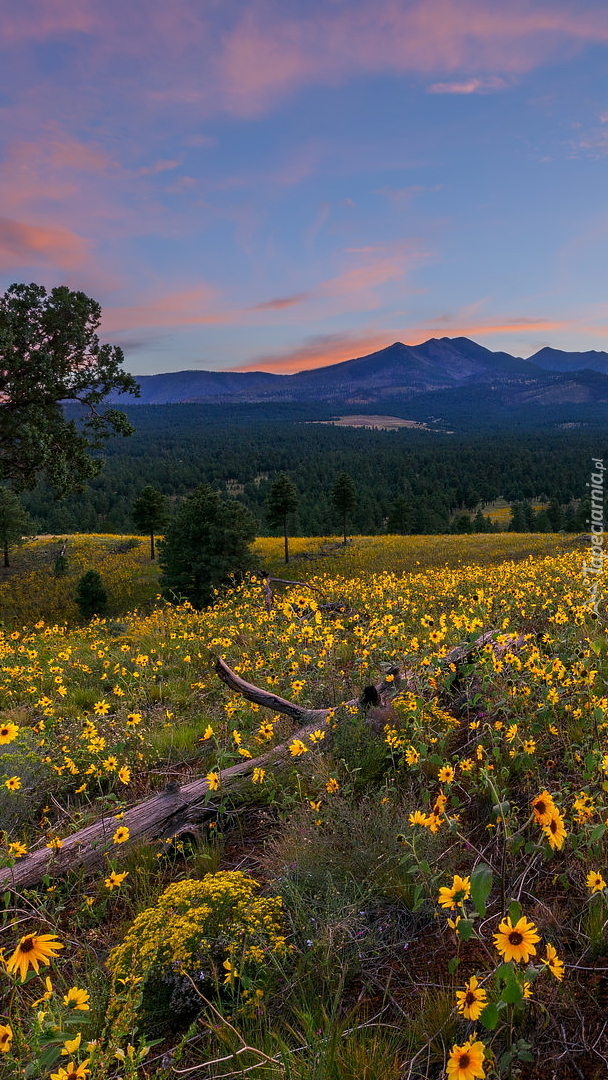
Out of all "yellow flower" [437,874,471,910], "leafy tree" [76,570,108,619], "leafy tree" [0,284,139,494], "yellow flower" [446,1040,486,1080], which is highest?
"leafy tree" [0,284,139,494]

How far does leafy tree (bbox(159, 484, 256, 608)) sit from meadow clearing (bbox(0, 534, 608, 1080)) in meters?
27.8

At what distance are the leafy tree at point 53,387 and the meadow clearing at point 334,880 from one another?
14.1m

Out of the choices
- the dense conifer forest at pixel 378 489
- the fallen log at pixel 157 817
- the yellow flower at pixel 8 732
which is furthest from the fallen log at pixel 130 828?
the dense conifer forest at pixel 378 489

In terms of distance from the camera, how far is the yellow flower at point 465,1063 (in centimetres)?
146

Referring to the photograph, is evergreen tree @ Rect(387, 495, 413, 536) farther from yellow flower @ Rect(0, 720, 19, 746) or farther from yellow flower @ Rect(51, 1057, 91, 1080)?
yellow flower @ Rect(51, 1057, 91, 1080)

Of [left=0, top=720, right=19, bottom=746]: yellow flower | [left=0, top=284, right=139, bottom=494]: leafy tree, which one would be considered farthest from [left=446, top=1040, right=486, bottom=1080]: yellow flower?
[left=0, top=284, right=139, bottom=494]: leafy tree

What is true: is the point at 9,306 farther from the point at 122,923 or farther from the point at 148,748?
the point at 122,923

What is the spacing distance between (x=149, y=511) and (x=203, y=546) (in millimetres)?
14168

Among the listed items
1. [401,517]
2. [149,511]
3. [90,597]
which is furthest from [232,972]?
[401,517]

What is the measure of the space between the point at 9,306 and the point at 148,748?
58.2ft

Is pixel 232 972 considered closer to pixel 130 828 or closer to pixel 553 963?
pixel 553 963

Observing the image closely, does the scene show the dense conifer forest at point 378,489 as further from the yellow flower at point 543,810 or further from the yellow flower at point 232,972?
the yellow flower at point 543,810

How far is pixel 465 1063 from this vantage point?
4.93ft

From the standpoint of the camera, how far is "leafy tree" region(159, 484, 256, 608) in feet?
113
